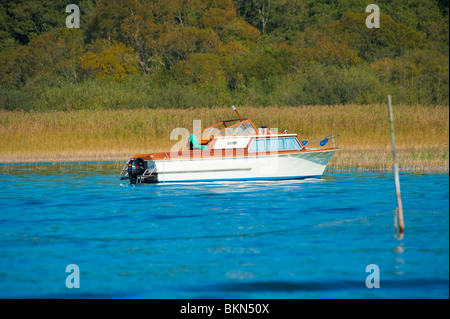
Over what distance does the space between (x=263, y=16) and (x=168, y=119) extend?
4473 cm

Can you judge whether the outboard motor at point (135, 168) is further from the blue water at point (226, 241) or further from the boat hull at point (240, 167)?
the blue water at point (226, 241)

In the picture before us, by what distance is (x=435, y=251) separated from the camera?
10227 millimetres

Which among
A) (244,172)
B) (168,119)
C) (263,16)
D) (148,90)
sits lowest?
(244,172)

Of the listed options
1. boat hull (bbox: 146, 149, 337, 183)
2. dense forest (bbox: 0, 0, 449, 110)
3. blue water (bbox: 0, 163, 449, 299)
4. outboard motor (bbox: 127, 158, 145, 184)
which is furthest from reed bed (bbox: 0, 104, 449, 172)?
blue water (bbox: 0, 163, 449, 299)

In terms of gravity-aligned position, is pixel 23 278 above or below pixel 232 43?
below

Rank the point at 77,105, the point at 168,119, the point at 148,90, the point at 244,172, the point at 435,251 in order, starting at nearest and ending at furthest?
1. the point at 435,251
2. the point at 244,172
3. the point at 168,119
4. the point at 77,105
5. the point at 148,90

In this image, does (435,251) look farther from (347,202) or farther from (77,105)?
(77,105)

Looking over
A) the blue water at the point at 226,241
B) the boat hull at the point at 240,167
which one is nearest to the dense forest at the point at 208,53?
the boat hull at the point at 240,167

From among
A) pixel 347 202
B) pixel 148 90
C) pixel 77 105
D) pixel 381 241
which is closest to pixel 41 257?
pixel 381 241

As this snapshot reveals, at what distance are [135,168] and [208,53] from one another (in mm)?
42603

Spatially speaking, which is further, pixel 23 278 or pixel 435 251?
pixel 435 251

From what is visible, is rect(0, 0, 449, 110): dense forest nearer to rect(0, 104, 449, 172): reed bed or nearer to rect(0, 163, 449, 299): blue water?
rect(0, 104, 449, 172): reed bed

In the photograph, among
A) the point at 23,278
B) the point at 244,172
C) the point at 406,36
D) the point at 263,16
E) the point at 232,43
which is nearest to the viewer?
the point at 23,278

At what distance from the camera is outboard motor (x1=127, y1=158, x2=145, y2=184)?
1963 cm
